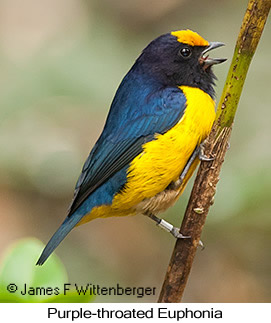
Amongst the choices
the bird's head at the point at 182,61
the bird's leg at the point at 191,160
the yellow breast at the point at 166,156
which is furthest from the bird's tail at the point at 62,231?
the bird's head at the point at 182,61

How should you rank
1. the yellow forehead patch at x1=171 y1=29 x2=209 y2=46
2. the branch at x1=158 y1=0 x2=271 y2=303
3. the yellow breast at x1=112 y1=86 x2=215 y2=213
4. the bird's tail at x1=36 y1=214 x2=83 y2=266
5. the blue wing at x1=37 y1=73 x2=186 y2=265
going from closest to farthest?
1. the branch at x1=158 y1=0 x2=271 y2=303
2. the bird's tail at x1=36 y1=214 x2=83 y2=266
3. the yellow breast at x1=112 y1=86 x2=215 y2=213
4. the blue wing at x1=37 y1=73 x2=186 y2=265
5. the yellow forehead patch at x1=171 y1=29 x2=209 y2=46

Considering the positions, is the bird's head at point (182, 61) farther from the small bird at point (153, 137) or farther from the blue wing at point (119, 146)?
the blue wing at point (119, 146)

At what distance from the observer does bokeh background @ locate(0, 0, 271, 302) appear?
13.0ft

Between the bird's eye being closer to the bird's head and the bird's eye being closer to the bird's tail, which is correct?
the bird's head

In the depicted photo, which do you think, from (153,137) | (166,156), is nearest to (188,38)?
(153,137)

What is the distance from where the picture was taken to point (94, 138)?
5004 mm

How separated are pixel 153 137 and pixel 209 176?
647mm

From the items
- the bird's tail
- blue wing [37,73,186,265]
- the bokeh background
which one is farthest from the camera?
the bokeh background

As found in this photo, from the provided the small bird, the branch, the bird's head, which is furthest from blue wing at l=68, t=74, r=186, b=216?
the branch

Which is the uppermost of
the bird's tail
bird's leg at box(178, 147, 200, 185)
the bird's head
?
the bird's head

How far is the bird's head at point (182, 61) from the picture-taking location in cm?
326

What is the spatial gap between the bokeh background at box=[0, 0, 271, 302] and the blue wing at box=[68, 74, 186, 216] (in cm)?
74

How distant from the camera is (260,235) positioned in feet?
13.8

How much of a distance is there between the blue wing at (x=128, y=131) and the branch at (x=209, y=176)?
52 centimetres
